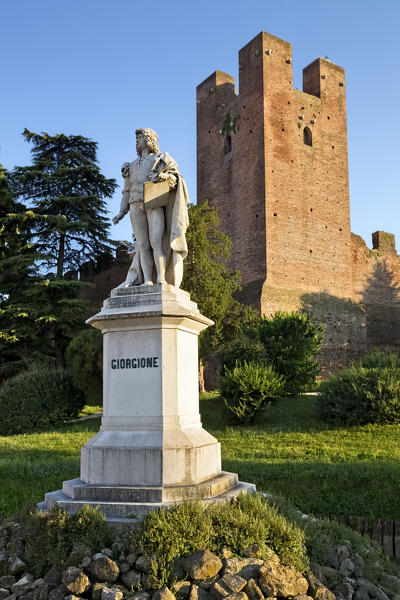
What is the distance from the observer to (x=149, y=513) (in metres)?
3.90

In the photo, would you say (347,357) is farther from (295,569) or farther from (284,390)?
(295,569)

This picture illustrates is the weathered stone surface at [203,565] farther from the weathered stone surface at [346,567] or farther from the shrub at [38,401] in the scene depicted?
the shrub at [38,401]

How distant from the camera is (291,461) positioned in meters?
8.23

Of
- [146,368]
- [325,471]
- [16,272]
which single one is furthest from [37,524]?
[16,272]

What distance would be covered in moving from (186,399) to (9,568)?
1.88 m

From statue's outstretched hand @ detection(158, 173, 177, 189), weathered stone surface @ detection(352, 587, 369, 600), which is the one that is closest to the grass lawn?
weathered stone surface @ detection(352, 587, 369, 600)

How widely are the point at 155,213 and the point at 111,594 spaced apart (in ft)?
10.7

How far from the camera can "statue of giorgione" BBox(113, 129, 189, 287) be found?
5.14m

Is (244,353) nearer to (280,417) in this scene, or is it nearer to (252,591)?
(280,417)

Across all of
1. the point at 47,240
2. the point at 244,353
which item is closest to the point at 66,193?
the point at 47,240

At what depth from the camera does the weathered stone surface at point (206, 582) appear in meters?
3.44

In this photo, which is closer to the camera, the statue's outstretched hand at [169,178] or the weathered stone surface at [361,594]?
the weathered stone surface at [361,594]

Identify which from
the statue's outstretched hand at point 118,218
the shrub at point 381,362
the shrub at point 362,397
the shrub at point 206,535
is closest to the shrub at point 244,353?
the shrub at point 362,397

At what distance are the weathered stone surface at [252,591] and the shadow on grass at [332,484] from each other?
2.85 metres
